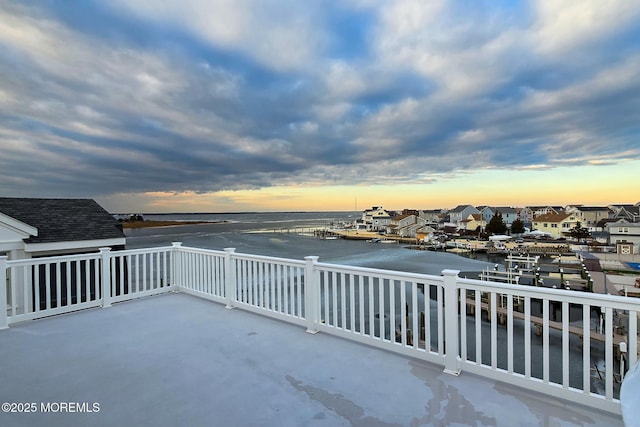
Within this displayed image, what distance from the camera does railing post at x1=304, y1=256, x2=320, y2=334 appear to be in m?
3.28

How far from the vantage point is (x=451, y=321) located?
7.90 ft

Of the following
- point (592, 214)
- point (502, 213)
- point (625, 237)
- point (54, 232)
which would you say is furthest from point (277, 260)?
point (502, 213)

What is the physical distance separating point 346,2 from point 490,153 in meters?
15.9

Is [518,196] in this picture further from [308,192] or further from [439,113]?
[308,192]

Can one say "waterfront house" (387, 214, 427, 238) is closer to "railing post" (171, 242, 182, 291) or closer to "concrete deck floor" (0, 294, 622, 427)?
"railing post" (171, 242, 182, 291)

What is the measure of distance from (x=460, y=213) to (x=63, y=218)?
58.7 metres

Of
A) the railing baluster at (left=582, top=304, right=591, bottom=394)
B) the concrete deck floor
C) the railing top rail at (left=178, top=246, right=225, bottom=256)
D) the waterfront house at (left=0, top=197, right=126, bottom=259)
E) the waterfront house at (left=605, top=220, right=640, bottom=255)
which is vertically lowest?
the waterfront house at (left=605, top=220, right=640, bottom=255)

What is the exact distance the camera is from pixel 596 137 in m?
12.3

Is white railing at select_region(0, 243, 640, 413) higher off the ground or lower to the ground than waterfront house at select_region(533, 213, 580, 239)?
higher

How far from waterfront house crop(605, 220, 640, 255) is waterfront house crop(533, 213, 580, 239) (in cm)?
1093

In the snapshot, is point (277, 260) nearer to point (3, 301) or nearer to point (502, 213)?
point (3, 301)

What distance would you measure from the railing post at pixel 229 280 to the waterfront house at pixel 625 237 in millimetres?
34986

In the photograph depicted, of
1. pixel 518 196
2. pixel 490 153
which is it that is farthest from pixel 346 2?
pixel 518 196

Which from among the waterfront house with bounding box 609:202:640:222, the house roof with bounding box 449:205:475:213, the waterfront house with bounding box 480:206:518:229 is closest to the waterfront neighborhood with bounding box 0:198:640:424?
the waterfront house with bounding box 609:202:640:222
